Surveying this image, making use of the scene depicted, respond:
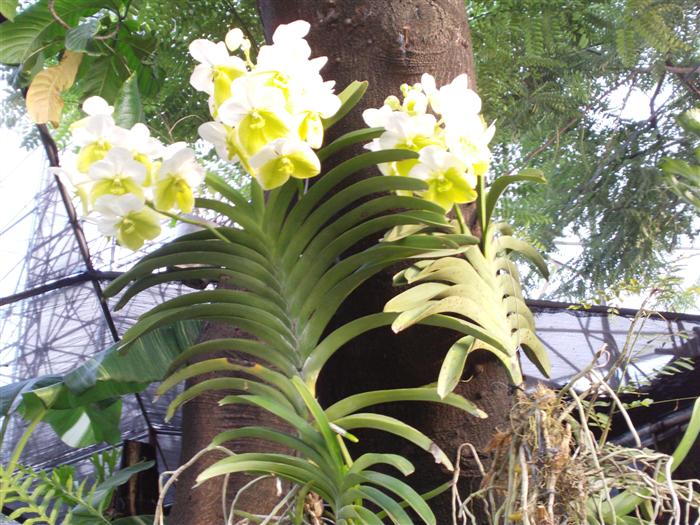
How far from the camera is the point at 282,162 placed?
0.71 meters

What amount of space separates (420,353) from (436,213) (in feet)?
0.65

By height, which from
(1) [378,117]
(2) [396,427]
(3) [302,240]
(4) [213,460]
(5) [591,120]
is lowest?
(2) [396,427]

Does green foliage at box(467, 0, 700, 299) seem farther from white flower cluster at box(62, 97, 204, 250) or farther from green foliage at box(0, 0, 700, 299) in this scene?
white flower cluster at box(62, 97, 204, 250)

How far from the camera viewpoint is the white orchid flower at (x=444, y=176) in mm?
763

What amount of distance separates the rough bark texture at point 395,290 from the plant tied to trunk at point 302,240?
0.27 feet

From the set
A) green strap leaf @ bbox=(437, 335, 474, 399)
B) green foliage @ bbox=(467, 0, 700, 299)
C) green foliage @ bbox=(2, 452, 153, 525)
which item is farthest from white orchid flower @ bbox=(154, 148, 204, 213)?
green foliage @ bbox=(467, 0, 700, 299)

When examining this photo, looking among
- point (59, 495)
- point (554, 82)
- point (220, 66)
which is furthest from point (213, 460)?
point (554, 82)

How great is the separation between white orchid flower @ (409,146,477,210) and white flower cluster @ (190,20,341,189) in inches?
4.4

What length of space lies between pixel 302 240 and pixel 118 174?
0.20m

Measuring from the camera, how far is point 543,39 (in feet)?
6.31

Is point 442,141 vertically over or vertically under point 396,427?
over

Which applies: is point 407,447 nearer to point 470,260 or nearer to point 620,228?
point 470,260

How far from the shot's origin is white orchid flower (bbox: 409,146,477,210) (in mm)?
763

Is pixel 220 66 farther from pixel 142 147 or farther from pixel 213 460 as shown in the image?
pixel 213 460
